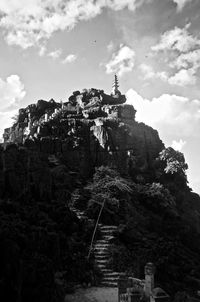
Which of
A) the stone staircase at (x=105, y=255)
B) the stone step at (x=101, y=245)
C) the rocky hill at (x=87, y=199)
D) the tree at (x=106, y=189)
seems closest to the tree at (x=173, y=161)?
the rocky hill at (x=87, y=199)

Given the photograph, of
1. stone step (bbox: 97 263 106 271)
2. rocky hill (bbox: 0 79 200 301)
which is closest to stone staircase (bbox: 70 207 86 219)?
rocky hill (bbox: 0 79 200 301)

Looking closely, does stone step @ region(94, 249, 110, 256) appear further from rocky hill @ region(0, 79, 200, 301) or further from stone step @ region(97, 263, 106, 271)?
stone step @ region(97, 263, 106, 271)

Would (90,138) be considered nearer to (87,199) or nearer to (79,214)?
(87,199)

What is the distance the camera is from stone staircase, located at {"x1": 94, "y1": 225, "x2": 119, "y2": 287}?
75.8ft

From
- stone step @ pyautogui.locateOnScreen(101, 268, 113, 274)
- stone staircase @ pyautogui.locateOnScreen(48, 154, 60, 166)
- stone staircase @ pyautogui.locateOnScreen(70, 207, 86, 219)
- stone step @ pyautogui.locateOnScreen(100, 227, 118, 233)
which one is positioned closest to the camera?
stone step @ pyautogui.locateOnScreen(101, 268, 113, 274)

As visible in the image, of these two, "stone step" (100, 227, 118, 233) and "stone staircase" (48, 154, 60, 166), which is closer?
"stone step" (100, 227, 118, 233)

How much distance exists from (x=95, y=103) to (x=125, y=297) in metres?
37.7

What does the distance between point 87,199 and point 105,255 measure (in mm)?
8412

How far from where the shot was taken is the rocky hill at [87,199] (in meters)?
20.9

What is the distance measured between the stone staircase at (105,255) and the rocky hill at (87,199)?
0.30 meters

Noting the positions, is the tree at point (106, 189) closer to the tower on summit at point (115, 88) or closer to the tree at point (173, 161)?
the tree at point (173, 161)

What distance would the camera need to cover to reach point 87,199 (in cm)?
3359

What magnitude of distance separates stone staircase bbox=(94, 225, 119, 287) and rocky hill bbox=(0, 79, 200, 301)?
299 mm

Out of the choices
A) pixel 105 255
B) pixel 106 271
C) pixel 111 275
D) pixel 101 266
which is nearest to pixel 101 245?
pixel 105 255
